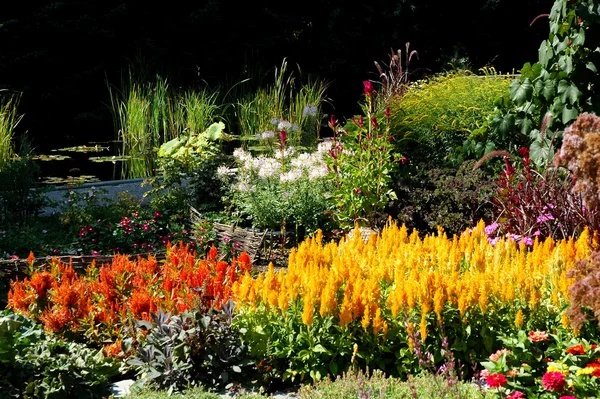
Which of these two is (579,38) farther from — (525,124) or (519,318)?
(519,318)

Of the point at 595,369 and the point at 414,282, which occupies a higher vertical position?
the point at 414,282

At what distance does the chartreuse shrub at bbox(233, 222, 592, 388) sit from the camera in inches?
145

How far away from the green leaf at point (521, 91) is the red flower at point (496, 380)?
13.3 feet

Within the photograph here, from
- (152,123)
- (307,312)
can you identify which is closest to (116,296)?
(307,312)

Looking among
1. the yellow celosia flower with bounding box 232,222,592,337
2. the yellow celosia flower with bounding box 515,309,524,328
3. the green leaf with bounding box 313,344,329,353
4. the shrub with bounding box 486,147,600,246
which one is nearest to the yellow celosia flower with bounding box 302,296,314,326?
the yellow celosia flower with bounding box 232,222,592,337

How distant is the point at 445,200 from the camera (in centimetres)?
657

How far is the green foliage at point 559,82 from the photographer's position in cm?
632

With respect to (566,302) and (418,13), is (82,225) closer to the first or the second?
(566,302)

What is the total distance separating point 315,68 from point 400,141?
757 cm

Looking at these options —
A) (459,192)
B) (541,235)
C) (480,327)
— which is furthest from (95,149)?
(480,327)

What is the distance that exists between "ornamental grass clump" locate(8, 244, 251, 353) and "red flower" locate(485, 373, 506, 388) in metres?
1.45

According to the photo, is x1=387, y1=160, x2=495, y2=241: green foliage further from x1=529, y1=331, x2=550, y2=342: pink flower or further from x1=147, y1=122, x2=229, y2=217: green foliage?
x1=529, y1=331, x2=550, y2=342: pink flower

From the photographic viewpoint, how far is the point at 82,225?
7172mm

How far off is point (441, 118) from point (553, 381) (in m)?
4.65
